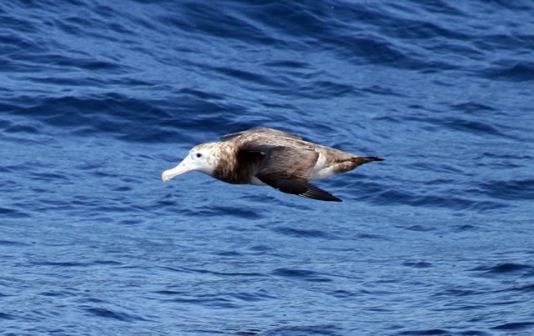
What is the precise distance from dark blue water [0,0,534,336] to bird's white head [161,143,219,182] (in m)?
1.42

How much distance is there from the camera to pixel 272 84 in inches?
859

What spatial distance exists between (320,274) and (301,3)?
9.60 m

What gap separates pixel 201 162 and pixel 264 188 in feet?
17.2

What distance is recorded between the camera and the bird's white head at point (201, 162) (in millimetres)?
13391

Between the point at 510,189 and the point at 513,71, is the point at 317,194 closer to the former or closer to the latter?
the point at 510,189

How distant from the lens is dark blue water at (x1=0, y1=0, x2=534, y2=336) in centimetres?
1423

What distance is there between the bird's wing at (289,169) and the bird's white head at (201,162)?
404 mm

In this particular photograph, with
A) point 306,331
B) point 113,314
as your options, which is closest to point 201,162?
point 113,314

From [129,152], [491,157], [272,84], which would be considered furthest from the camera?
[272,84]

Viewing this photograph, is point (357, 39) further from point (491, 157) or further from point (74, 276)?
point (74, 276)

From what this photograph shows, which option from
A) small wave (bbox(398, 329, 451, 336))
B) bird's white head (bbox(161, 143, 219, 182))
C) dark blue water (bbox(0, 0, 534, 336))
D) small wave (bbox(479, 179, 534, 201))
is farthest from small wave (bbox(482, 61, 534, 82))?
bird's white head (bbox(161, 143, 219, 182))

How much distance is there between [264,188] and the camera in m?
18.7

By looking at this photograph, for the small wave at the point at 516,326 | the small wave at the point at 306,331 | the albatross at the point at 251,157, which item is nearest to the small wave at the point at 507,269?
the small wave at the point at 516,326

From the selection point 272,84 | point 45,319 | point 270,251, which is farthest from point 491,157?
point 45,319
